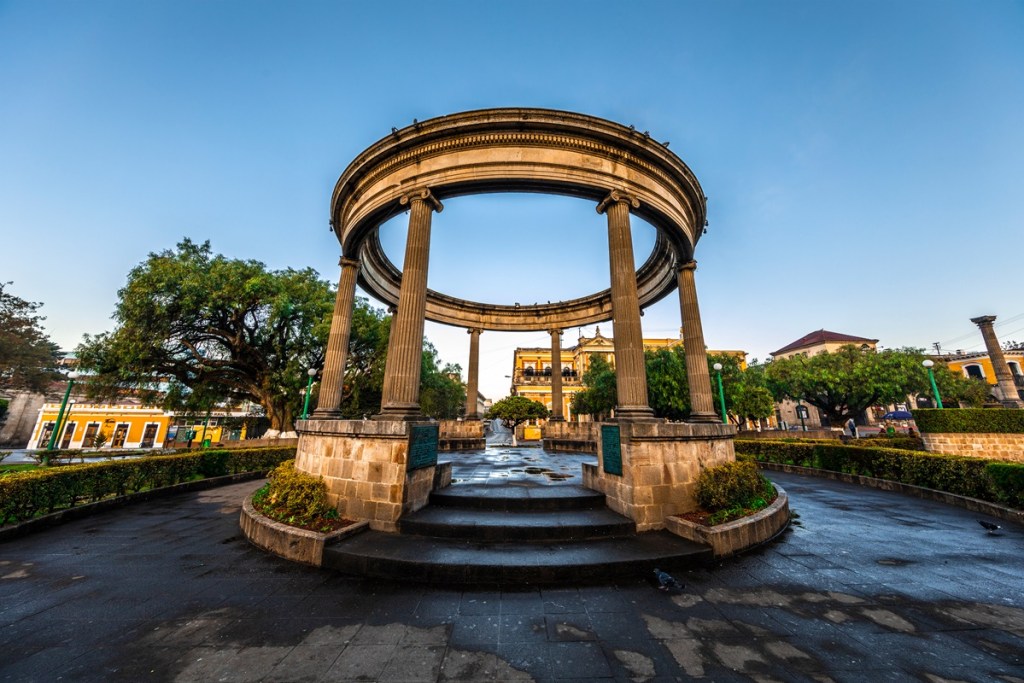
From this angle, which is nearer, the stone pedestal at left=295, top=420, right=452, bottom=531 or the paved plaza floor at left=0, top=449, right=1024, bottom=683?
the paved plaza floor at left=0, top=449, right=1024, bottom=683

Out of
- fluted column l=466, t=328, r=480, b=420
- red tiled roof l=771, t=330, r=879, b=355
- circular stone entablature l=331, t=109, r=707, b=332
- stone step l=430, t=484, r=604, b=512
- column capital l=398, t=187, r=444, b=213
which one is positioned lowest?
stone step l=430, t=484, r=604, b=512

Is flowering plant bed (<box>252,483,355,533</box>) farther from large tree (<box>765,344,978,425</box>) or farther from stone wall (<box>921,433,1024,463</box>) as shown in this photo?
large tree (<box>765,344,978,425</box>)

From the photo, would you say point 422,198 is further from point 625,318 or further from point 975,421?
point 975,421

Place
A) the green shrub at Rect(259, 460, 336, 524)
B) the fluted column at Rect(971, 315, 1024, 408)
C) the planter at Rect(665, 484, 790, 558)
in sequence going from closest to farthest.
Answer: the planter at Rect(665, 484, 790, 558) → the green shrub at Rect(259, 460, 336, 524) → the fluted column at Rect(971, 315, 1024, 408)

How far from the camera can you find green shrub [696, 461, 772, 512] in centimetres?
688

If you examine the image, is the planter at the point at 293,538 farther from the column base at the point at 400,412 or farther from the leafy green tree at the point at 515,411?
the leafy green tree at the point at 515,411

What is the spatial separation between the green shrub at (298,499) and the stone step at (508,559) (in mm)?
1149

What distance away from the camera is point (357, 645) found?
11.9 feet

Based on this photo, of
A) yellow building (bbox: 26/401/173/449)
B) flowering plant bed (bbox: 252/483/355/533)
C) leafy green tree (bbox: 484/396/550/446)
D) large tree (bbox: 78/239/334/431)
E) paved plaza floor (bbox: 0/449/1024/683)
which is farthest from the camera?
yellow building (bbox: 26/401/173/449)

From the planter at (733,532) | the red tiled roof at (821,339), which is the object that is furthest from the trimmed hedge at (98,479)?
the red tiled roof at (821,339)

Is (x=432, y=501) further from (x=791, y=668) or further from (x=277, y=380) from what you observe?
(x=277, y=380)

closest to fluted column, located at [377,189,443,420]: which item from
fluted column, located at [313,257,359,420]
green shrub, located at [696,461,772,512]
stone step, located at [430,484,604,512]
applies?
stone step, located at [430,484,604,512]

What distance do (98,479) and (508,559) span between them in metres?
12.1

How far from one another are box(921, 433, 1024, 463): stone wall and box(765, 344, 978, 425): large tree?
23956mm
